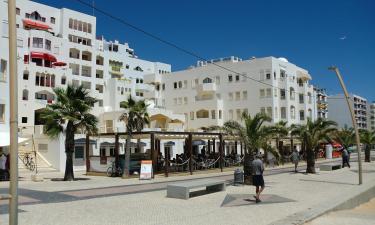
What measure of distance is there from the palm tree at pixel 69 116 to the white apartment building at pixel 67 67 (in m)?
13.8

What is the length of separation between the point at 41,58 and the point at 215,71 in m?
27.1

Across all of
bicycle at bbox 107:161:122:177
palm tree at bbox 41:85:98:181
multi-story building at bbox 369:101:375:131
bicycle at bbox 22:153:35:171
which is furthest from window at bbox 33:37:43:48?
multi-story building at bbox 369:101:375:131

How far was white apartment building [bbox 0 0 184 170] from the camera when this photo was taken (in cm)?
5456

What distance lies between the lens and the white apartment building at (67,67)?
179 ft

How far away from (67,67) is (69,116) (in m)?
42.9

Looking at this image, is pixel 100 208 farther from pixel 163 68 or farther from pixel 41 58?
pixel 163 68

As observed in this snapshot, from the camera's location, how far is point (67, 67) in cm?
6575

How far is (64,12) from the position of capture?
71.4 metres

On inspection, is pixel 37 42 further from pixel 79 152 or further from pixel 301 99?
pixel 301 99

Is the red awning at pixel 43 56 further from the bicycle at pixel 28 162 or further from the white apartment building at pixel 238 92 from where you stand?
the bicycle at pixel 28 162

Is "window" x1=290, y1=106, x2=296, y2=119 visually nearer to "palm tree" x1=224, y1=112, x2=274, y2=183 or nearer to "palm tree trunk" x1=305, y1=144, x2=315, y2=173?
"palm tree trunk" x1=305, y1=144, x2=315, y2=173

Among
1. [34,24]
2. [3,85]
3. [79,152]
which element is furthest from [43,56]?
[3,85]

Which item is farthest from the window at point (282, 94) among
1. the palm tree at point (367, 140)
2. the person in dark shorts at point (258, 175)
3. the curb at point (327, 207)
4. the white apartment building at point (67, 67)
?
the person in dark shorts at point (258, 175)

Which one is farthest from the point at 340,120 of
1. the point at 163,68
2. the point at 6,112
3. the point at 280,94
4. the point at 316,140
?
the point at 6,112
